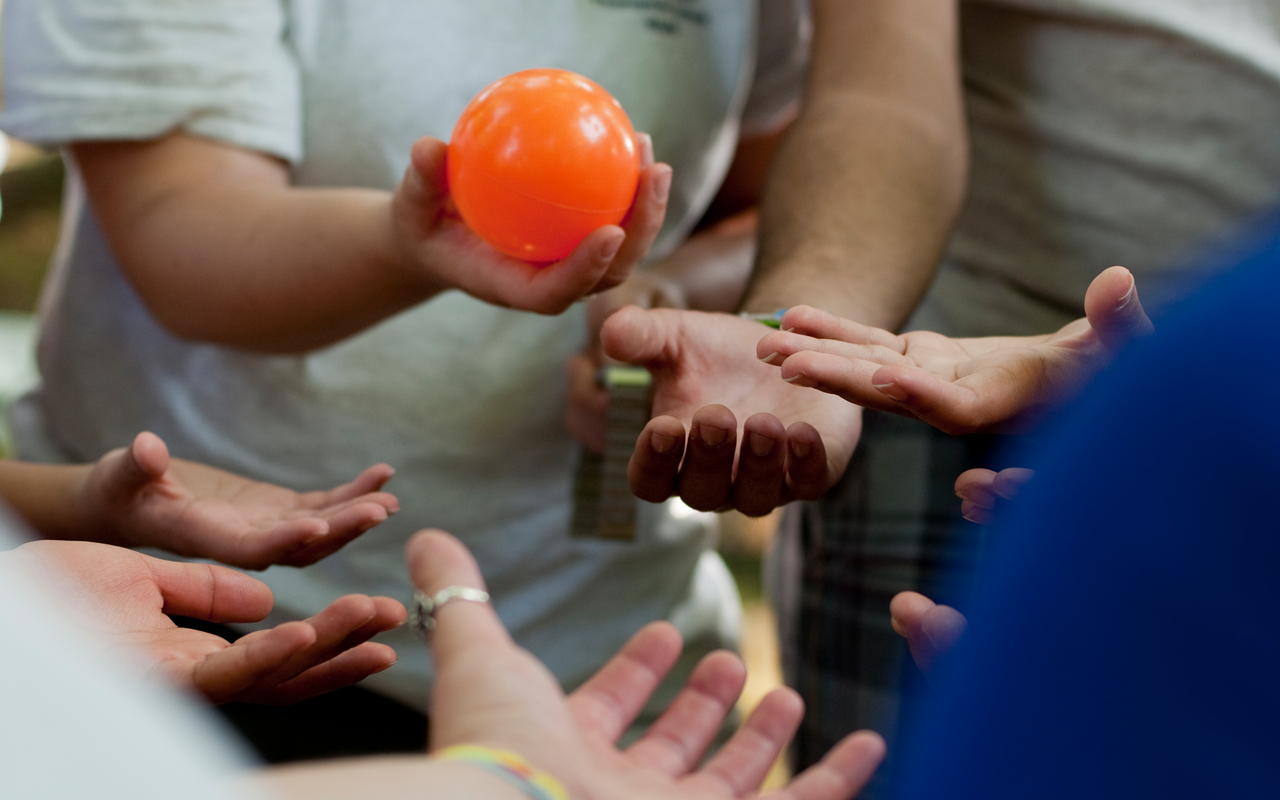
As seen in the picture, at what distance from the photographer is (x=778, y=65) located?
0.90 meters

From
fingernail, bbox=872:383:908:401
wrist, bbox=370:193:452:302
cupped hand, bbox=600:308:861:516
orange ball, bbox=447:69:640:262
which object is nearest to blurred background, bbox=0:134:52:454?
wrist, bbox=370:193:452:302

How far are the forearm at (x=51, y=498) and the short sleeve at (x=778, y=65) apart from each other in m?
0.68

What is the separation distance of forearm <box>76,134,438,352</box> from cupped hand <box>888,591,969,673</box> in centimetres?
36

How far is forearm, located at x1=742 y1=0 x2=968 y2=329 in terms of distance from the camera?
60cm

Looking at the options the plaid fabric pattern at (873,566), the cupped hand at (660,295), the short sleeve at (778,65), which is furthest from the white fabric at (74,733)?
the short sleeve at (778,65)

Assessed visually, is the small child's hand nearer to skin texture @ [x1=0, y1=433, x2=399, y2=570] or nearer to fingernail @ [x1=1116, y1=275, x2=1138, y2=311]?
skin texture @ [x1=0, y1=433, x2=399, y2=570]

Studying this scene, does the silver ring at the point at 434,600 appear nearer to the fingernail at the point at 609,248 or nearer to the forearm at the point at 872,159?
the fingernail at the point at 609,248

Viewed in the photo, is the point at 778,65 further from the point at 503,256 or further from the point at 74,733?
the point at 74,733

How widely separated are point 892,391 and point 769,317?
120 millimetres

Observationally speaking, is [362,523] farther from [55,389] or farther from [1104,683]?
[55,389]

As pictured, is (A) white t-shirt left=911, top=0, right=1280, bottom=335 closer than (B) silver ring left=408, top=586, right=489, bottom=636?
No

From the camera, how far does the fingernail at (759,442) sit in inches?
16.0

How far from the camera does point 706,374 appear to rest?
1.44ft

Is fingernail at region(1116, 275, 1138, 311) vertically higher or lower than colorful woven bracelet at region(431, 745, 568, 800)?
higher
